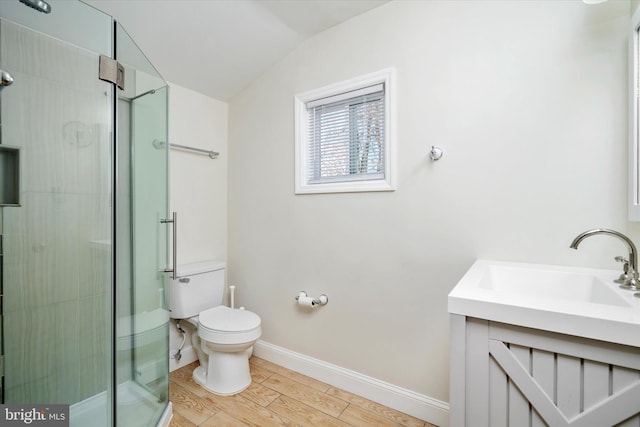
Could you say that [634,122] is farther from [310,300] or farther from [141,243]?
[141,243]

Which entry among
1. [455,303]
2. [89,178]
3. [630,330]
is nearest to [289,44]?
[89,178]

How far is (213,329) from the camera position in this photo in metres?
1.86

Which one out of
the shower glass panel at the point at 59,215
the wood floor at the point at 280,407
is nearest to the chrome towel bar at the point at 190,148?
the shower glass panel at the point at 59,215

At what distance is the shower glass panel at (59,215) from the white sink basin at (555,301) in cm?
149

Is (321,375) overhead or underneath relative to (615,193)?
underneath

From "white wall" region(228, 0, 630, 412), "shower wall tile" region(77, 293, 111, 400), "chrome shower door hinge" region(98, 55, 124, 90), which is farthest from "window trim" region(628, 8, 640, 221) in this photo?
"shower wall tile" region(77, 293, 111, 400)

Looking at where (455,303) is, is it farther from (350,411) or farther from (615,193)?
(350,411)

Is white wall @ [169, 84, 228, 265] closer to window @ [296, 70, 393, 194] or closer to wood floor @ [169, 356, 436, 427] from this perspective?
window @ [296, 70, 393, 194]

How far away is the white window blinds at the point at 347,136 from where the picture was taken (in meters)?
1.90

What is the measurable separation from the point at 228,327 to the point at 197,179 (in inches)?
47.4

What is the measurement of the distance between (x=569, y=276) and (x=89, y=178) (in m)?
2.18

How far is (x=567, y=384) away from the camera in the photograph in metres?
0.79

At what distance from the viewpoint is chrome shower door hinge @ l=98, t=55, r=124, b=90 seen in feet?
4.19

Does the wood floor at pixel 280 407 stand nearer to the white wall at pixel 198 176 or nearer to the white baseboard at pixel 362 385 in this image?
the white baseboard at pixel 362 385
